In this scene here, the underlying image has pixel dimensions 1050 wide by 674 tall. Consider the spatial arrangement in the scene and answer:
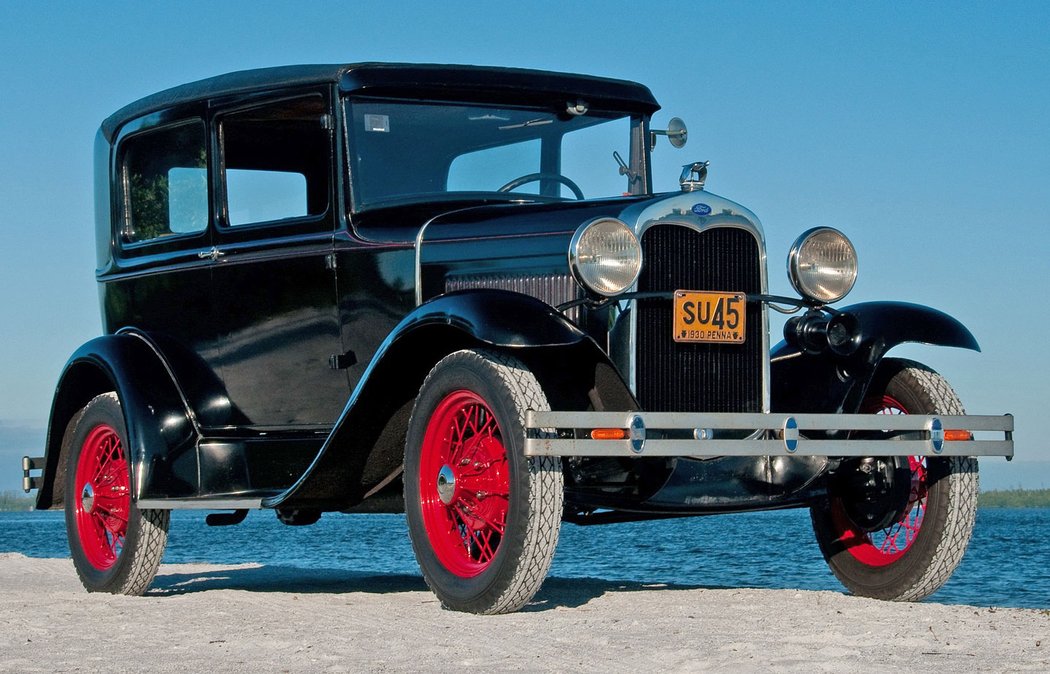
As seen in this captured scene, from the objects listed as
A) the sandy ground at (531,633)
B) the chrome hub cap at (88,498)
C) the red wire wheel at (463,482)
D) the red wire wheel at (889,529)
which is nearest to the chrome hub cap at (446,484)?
the red wire wheel at (463,482)

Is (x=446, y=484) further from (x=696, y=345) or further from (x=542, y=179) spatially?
(x=542, y=179)

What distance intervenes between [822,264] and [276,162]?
2746 millimetres

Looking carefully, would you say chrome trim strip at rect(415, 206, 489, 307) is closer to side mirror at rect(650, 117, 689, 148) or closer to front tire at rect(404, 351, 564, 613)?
front tire at rect(404, 351, 564, 613)

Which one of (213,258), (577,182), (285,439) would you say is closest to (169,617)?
(285,439)

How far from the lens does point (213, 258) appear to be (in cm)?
Answer: 750

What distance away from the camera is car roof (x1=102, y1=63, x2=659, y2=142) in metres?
7.00

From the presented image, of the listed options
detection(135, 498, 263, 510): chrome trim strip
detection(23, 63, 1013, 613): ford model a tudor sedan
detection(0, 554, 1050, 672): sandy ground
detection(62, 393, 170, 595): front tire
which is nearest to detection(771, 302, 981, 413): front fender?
detection(23, 63, 1013, 613): ford model a tudor sedan

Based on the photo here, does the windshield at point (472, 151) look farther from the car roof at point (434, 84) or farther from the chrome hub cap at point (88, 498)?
the chrome hub cap at point (88, 498)

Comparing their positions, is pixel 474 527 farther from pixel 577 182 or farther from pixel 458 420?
pixel 577 182

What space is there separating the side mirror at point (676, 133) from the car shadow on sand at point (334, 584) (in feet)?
7.69

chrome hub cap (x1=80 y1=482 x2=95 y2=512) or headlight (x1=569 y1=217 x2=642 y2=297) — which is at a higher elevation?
headlight (x1=569 y1=217 x2=642 y2=297)

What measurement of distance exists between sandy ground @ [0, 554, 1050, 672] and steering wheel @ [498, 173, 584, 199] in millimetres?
2011

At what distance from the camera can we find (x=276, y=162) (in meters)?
7.32

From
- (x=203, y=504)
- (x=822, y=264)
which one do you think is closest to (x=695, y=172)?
(x=822, y=264)
